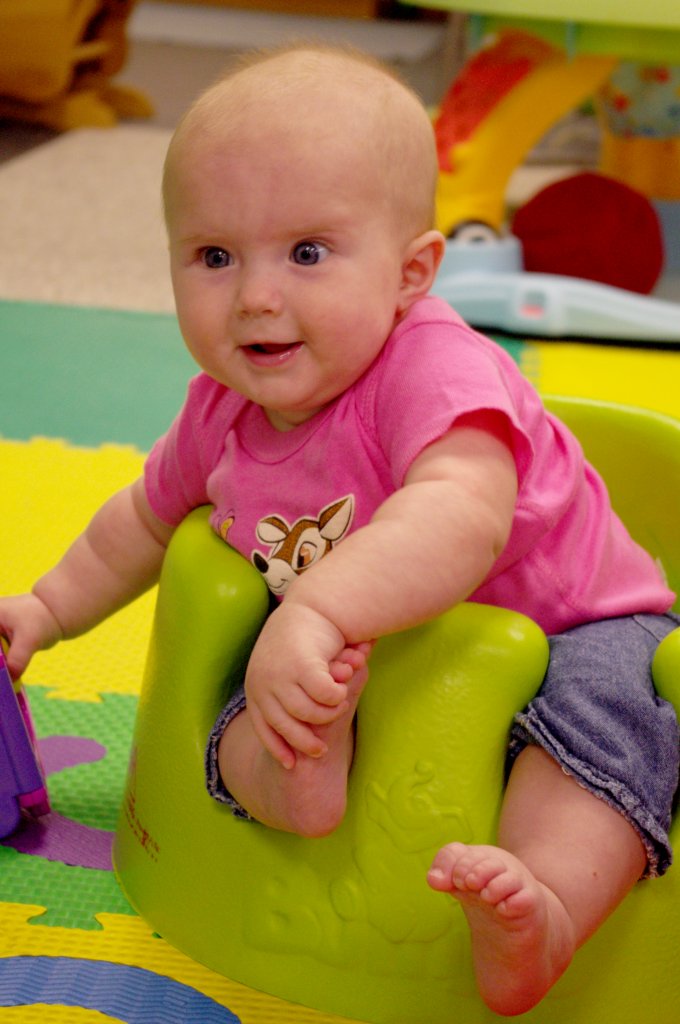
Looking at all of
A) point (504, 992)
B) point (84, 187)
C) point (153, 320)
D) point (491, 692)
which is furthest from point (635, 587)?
point (84, 187)

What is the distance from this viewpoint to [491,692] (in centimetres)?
63

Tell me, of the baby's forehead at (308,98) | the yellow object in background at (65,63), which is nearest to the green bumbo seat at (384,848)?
the baby's forehead at (308,98)

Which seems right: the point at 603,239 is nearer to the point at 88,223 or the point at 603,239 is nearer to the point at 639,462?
the point at 88,223

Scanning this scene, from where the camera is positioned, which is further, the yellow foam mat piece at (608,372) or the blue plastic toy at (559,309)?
the blue plastic toy at (559,309)

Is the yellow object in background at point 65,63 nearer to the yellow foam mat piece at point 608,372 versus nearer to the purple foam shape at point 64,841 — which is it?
the yellow foam mat piece at point 608,372

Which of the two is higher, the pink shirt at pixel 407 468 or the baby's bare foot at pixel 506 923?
the pink shirt at pixel 407 468

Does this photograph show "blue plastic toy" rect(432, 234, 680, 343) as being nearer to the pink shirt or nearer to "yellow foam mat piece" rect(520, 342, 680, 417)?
"yellow foam mat piece" rect(520, 342, 680, 417)

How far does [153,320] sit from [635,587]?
1.14 meters

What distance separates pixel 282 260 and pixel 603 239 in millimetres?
1313

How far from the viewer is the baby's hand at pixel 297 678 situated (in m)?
0.53

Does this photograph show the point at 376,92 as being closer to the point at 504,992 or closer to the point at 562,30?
the point at 504,992

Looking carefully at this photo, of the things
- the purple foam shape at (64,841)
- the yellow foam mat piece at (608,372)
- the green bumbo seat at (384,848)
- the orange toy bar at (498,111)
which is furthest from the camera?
the orange toy bar at (498,111)

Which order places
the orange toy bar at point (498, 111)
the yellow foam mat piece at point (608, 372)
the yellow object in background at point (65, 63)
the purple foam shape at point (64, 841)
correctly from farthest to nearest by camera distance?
the yellow object in background at point (65, 63), the orange toy bar at point (498, 111), the yellow foam mat piece at point (608, 372), the purple foam shape at point (64, 841)

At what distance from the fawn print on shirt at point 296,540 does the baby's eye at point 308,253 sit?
12cm
